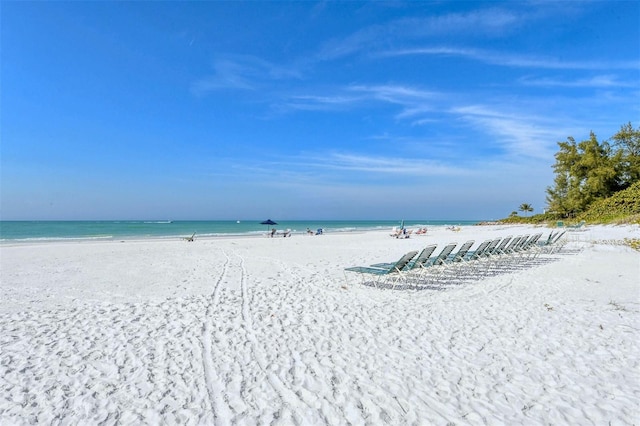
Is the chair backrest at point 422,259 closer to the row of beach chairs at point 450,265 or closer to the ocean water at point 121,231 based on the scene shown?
the row of beach chairs at point 450,265

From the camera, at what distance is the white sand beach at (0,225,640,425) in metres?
2.83

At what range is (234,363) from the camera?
3648mm

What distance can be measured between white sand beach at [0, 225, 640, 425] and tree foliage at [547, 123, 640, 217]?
100ft

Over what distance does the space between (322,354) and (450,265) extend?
575 cm

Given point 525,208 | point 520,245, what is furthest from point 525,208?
point 520,245

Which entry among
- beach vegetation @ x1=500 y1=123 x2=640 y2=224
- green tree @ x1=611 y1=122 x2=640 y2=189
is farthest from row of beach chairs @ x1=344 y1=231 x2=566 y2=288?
green tree @ x1=611 y1=122 x2=640 y2=189

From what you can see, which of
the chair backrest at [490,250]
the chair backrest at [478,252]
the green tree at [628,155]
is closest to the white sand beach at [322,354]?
the chair backrest at [478,252]

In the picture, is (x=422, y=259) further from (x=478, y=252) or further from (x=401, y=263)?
(x=478, y=252)

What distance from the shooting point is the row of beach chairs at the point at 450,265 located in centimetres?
744

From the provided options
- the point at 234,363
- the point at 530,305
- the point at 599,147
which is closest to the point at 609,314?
the point at 530,305

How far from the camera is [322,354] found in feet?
12.7

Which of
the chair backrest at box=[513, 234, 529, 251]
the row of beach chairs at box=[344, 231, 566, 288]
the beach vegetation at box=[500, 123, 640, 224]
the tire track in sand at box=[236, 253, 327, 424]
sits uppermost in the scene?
the beach vegetation at box=[500, 123, 640, 224]

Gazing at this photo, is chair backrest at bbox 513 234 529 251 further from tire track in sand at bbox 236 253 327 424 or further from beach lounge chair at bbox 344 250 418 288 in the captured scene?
tire track in sand at bbox 236 253 327 424

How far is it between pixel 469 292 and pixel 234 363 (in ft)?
15.4
